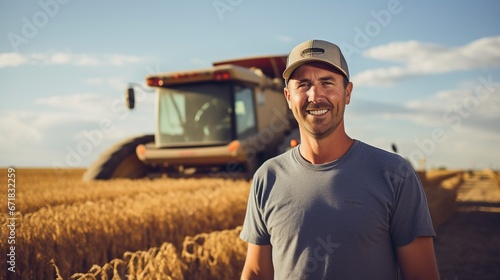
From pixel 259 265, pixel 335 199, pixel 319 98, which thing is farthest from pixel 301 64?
pixel 259 265

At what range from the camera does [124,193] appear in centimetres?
760

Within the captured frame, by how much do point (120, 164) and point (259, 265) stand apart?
9019 mm

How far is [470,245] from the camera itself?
893 cm

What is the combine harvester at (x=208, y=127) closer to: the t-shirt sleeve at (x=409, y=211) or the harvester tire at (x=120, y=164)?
the harvester tire at (x=120, y=164)

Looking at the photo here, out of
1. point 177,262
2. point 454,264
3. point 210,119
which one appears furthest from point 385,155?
point 210,119

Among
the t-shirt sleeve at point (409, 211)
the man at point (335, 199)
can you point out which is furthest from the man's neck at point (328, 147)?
the t-shirt sleeve at point (409, 211)

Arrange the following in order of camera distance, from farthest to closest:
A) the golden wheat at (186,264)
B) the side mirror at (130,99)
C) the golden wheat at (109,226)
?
the side mirror at (130,99) → the golden wheat at (109,226) → the golden wheat at (186,264)

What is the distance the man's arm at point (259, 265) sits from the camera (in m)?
2.38

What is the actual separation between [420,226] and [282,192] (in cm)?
58

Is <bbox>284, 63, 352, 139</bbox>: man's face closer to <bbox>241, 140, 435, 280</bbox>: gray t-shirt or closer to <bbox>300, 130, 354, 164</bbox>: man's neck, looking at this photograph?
<bbox>300, 130, 354, 164</bbox>: man's neck

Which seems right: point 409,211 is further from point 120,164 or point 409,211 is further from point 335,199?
point 120,164

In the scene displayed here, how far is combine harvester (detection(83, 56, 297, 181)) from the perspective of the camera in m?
9.62

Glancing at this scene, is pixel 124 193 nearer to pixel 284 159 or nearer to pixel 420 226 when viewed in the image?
pixel 284 159

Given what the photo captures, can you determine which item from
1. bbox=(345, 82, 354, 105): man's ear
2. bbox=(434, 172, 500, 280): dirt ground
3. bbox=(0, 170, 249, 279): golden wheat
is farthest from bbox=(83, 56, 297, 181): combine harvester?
bbox=(345, 82, 354, 105): man's ear
